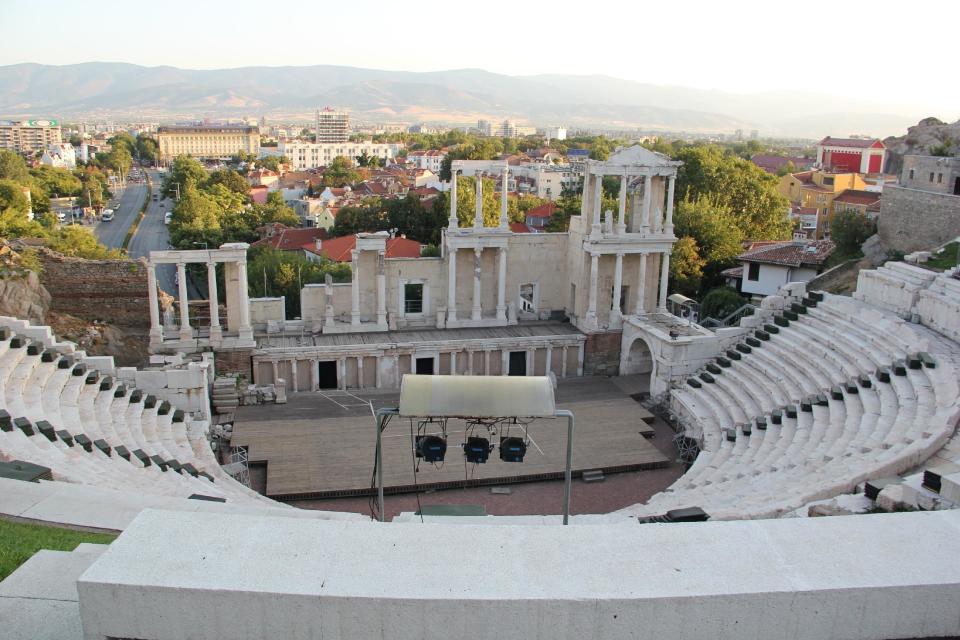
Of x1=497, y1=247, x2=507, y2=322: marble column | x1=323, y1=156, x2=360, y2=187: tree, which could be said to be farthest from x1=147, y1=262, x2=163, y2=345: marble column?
x1=323, y1=156, x2=360, y2=187: tree

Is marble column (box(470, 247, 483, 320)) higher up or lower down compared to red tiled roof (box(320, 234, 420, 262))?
higher up

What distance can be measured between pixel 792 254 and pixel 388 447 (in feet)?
80.3

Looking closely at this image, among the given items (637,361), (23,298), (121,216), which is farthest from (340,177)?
(637,361)

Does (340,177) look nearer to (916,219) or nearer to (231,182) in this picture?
(231,182)

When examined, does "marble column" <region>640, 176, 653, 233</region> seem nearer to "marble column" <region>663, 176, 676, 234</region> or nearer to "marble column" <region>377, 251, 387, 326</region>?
"marble column" <region>663, 176, 676, 234</region>

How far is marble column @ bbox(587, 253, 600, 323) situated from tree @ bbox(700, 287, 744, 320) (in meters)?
9.72

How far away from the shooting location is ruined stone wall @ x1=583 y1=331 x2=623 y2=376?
2912cm

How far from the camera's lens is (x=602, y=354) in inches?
1156

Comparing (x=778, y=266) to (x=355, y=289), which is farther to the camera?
(x=778, y=266)

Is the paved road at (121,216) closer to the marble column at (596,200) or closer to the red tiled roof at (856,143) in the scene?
the marble column at (596,200)

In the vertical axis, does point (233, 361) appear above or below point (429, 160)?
below

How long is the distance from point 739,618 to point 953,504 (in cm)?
562

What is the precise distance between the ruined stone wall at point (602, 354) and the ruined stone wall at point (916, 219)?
14.7 m

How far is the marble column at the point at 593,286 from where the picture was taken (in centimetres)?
2894
